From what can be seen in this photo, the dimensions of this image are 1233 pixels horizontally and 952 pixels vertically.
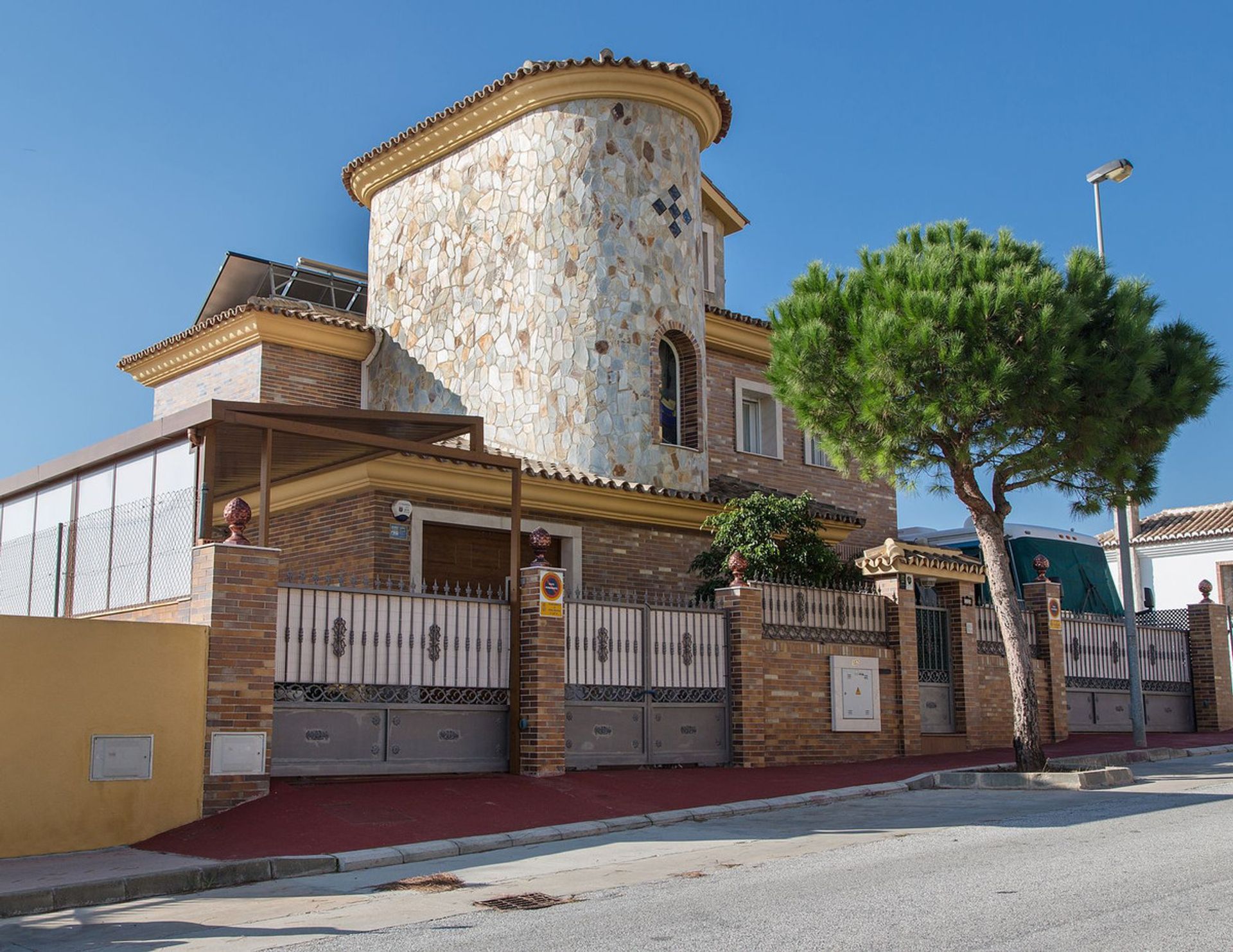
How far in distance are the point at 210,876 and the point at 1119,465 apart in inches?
456

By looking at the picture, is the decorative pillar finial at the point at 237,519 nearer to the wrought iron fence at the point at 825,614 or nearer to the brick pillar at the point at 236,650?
the brick pillar at the point at 236,650

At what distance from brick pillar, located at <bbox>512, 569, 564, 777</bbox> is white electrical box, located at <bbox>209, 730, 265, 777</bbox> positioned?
3.11 meters

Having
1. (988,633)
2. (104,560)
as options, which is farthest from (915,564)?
(104,560)

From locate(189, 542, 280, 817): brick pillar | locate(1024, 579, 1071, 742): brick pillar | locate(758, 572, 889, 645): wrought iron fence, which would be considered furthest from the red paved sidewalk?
locate(1024, 579, 1071, 742): brick pillar

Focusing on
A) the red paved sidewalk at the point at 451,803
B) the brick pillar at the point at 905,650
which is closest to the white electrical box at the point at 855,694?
the brick pillar at the point at 905,650

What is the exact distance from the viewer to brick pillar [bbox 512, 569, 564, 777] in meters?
13.2

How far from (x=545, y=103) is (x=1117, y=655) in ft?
43.5

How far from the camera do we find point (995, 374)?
1424 centimetres

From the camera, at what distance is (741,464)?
73.3 ft

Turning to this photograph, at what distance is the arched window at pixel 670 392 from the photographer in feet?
Answer: 65.6

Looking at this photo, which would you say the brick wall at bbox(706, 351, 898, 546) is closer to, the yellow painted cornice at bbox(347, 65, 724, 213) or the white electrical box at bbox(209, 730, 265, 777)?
the yellow painted cornice at bbox(347, 65, 724, 213)

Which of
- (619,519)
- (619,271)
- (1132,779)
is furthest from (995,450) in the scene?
(619,271)

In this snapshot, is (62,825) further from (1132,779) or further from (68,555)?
(1132,779)

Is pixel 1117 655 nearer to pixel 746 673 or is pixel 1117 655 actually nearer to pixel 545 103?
pixel 746 673
